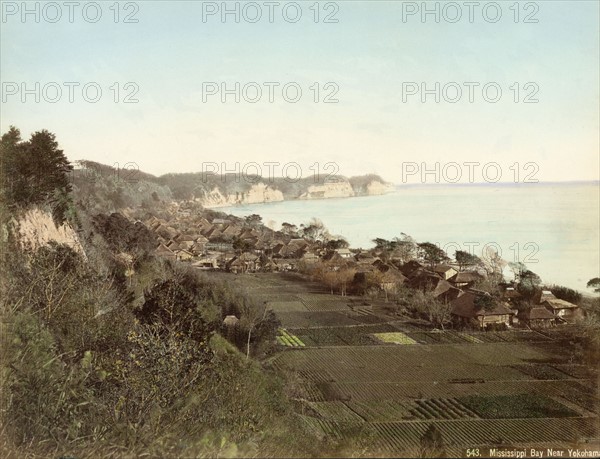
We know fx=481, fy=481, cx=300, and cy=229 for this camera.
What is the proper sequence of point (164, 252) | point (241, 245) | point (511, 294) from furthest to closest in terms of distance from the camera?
1. point (241, 245)
2. point (164, 252)
3. point (511, 294)

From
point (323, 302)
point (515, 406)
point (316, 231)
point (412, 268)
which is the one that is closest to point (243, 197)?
point (316, 231)

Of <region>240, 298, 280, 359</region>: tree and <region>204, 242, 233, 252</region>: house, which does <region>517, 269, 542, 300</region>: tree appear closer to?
<region>240, 298, 280, 359</region>: tree

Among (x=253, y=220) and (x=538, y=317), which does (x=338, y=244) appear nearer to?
(x=253, y=220)

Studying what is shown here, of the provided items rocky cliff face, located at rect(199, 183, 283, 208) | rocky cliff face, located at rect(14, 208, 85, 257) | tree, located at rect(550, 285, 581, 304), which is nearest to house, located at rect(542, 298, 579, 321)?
tree, located at rect(550, 285, 581, 304)

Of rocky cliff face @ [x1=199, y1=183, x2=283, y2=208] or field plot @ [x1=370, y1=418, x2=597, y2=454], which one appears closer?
field plot @ [x1=370, y1=418, x2=597, y2=454]

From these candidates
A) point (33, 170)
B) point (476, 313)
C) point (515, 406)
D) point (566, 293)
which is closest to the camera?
point (515, 406)

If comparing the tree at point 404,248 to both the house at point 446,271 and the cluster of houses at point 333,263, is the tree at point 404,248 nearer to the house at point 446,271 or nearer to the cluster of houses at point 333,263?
the cluster of houses at point 333,263

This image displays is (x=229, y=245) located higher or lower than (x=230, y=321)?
higher
